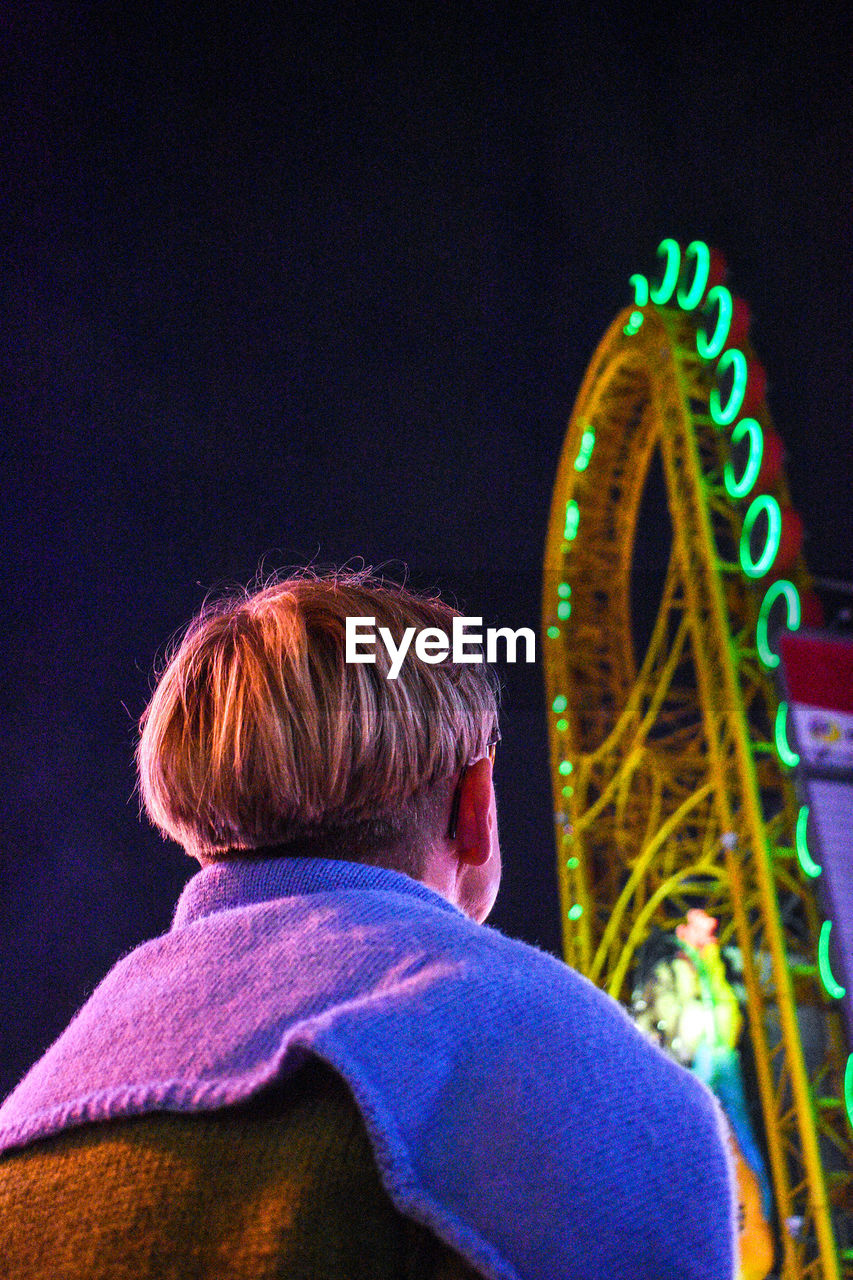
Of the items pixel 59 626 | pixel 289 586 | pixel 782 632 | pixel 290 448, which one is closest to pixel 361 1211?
pixel 289 586

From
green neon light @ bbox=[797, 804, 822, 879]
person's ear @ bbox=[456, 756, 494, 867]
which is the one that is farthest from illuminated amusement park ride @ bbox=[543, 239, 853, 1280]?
person's ear @ bbox=[456, 756, 494, 867]

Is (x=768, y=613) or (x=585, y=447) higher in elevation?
(x=585, y=447)

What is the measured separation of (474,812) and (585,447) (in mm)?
9769

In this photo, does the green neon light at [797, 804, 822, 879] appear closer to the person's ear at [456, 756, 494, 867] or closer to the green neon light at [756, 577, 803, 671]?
the green neon light at [756, 577, 803, 671]

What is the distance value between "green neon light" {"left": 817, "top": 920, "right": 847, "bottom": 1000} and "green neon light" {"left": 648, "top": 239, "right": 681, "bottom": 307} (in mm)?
5151

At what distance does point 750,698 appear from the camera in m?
7.17

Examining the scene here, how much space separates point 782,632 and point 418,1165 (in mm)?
6147

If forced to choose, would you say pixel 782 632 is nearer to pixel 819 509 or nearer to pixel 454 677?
pixel 819 509

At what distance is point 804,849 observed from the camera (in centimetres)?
643

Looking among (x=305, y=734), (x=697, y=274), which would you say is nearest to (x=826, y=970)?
(x=697, y=274)

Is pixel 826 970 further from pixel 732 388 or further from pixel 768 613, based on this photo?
pixel 732 388

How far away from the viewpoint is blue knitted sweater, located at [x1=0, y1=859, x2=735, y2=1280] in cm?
65

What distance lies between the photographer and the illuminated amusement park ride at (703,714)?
6418mm

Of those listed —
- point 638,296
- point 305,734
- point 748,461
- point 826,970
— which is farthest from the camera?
point 638,296
